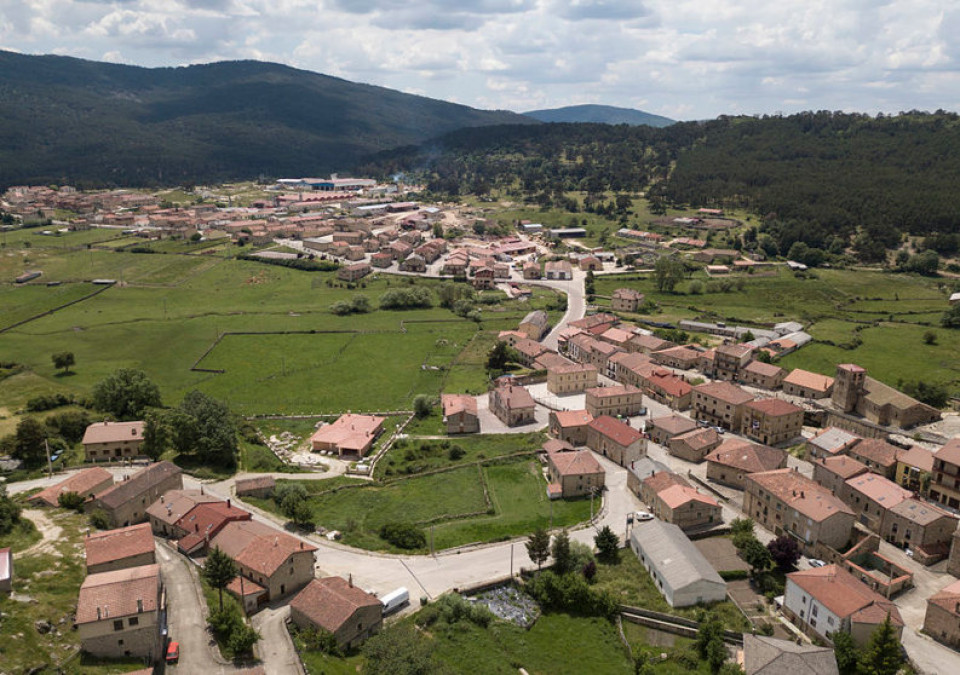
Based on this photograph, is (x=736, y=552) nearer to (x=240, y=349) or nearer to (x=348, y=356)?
(x=348, y=356)

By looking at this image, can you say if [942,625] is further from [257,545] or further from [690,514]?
[257,545]

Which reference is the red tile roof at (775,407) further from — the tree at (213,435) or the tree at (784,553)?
the tree at (213,435)

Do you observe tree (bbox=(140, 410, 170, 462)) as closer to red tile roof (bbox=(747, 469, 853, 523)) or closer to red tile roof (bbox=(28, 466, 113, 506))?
red tile roof (bbox=(28, 466, 113, 506))

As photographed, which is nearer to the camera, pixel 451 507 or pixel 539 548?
pixel 539 548

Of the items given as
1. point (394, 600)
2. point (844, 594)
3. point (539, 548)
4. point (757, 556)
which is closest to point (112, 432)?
point (394, 600)

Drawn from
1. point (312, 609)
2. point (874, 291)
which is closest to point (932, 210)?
point (874, 291)
